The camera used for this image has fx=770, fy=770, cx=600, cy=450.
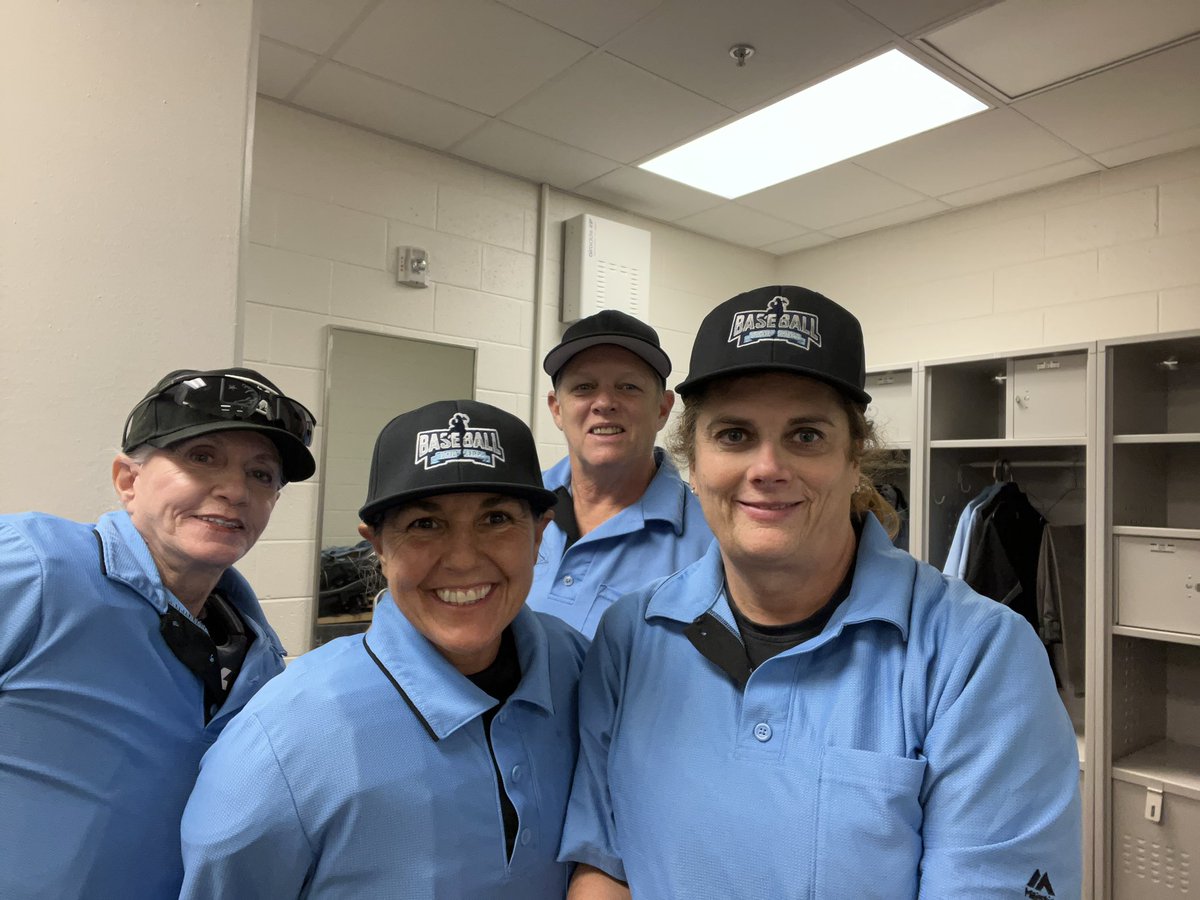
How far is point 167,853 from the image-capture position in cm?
116

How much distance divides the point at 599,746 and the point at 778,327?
699mm

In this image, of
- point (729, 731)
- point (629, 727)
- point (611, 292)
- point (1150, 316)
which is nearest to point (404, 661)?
point (629, 727)

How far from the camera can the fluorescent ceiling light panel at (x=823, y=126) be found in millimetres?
2881

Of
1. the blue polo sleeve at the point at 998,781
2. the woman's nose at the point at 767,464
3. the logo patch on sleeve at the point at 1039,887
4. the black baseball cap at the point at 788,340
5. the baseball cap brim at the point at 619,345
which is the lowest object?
the logo patch on sleeve at the point at 1039,887

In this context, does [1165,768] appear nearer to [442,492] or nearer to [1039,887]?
[1039,887]

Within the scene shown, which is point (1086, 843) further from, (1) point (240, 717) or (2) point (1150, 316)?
(1) point (240, 717)

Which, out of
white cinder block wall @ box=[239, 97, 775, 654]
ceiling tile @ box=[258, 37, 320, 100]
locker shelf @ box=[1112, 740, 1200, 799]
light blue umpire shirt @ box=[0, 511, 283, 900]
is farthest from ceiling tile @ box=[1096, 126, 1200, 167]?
light blue umpire shirt @ box=[0, 511, 283, 900]

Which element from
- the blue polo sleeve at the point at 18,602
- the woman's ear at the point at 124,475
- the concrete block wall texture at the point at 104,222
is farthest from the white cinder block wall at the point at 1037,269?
the blue polo sleeve at the point at 18,602

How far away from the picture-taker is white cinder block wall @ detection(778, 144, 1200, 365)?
11.2 ft

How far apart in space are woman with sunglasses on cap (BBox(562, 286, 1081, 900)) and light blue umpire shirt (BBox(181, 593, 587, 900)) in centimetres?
Answer: 14

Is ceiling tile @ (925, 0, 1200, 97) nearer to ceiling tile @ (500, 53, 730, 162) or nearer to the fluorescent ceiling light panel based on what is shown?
the fluorescent ceiling light panel

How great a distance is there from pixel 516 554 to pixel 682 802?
1.38 feet

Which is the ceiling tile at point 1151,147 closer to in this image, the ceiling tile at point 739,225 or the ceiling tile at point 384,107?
the ceiling tile at point 739,225

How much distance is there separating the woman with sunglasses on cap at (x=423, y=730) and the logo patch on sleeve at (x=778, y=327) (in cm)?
37
